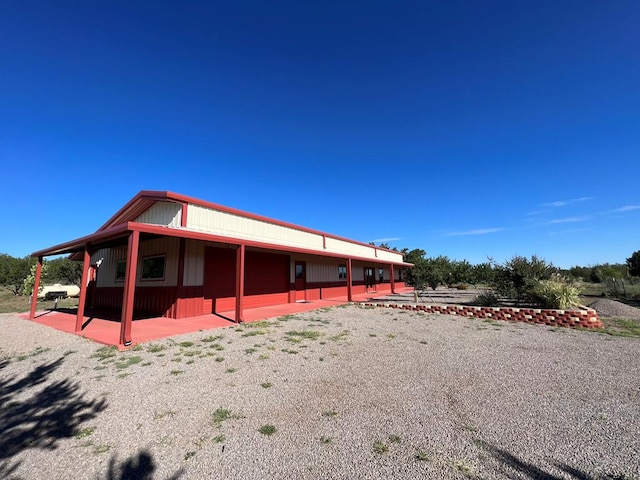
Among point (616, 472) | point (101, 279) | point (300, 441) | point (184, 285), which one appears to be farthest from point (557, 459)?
point (101, 279)

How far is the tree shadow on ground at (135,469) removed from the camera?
8.70 ft

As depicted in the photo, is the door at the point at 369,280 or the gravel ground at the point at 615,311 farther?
the door at the point at 369,280

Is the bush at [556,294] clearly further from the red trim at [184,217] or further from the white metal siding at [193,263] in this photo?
the red trim at [184,217]

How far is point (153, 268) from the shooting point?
11742mm

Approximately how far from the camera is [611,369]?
5.27 meters

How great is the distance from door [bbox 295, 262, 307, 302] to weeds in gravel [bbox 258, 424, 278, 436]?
13383 mm

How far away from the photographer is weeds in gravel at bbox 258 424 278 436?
10.9 ft

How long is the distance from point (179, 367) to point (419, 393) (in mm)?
4272

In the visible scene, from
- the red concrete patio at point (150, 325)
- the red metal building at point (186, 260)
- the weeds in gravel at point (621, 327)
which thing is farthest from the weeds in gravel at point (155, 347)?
the weeds in gravel at point (621, 327)

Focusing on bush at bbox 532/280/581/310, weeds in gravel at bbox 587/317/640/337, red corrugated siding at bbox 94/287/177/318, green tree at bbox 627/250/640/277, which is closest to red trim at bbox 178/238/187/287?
red corrugated siding at bbox 94/287/177/318

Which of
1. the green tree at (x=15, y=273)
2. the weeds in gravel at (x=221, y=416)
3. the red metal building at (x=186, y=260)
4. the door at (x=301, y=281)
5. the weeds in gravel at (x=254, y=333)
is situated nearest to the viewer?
the weeds in gravel at (x=221, y=416)

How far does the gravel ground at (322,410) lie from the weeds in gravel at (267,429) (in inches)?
2.7

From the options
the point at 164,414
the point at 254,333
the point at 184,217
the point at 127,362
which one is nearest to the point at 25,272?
the point at 184,217

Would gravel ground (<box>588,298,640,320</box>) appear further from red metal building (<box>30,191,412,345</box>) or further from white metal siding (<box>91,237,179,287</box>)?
white metal siding (<box>91,237,179,287</box>)
